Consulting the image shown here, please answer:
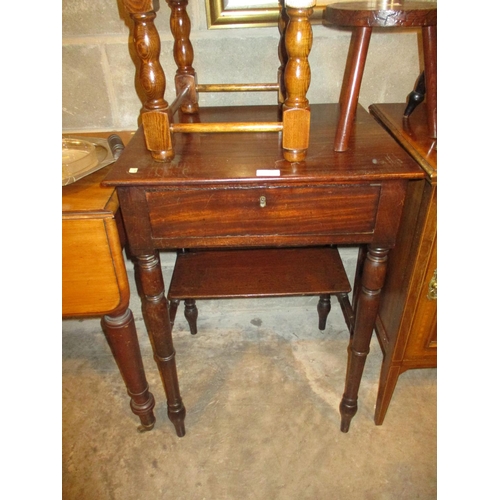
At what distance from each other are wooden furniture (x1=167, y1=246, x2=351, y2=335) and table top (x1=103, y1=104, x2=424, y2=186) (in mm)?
433

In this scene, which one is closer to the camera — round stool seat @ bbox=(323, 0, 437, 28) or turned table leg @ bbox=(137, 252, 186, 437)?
round stool seat @ bbox=(323, 0, 437, 28)

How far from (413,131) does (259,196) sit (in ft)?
1.60

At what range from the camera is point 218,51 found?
1.23 metres

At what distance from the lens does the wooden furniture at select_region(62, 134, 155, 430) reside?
0.84m

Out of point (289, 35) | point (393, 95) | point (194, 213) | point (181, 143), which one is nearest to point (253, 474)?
point (194, 213)

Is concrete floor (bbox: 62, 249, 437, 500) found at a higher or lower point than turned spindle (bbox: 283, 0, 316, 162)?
lower

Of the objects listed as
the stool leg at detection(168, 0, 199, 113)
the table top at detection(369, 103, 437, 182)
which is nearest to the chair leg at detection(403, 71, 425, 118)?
the table top at detection(369, 103, 437, 182)

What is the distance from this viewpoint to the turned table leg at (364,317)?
96 cm

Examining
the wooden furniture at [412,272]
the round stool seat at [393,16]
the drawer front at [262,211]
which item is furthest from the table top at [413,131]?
the round stool seat at [393,16]

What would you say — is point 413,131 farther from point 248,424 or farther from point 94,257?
point 248,424

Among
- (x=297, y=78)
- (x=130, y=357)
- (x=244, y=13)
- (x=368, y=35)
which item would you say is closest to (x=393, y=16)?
(x=368, y=35)

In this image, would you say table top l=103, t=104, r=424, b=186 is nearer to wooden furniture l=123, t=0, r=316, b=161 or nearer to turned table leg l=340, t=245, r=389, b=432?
wooden furniture l=123, t=0, r=316, b=161

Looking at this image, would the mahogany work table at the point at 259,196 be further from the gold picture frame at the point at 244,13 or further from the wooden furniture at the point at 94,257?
Result: the gold picture frame at the point at 244,13

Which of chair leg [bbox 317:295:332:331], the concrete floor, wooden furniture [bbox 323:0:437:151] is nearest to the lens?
wooden furniture [bbox 323:0:437:151]
